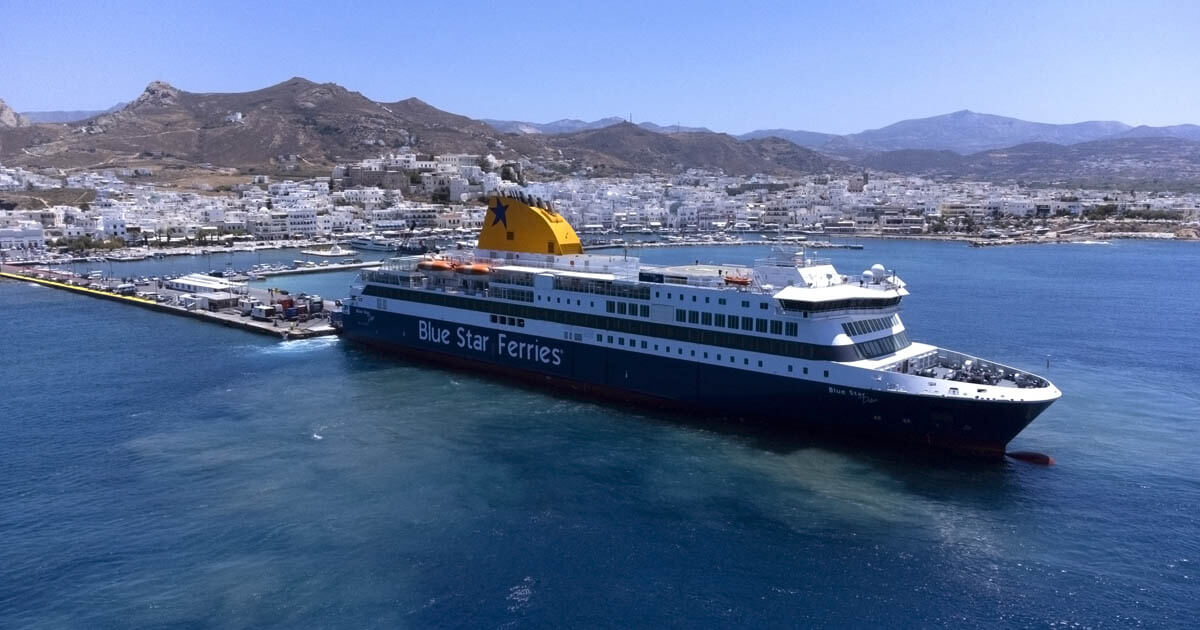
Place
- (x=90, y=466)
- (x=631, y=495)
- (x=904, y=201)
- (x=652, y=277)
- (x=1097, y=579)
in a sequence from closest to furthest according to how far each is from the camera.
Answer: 1. (x=1097, y=579)
2. (x=631, y=495)
3. (x=90, y=466)
4. (x=652, y=277)
5. (x=904, y=201)

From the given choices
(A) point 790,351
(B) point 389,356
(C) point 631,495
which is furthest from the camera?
(B) point 389,356

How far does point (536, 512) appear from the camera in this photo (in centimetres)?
1741

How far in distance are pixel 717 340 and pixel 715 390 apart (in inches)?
60.4

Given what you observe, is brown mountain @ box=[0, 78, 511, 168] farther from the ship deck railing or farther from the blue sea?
the ship deck railing

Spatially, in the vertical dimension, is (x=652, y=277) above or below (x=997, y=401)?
above

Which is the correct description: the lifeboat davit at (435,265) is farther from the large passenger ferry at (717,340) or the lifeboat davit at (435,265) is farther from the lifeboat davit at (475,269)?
the lifeboat davit at (475,269)

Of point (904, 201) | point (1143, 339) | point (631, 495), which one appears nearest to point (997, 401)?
point (631, 495)

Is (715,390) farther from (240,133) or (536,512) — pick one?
(240,133)

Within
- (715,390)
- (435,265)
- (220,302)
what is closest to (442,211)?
(220,302)

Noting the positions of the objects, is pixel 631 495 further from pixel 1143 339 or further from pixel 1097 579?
pixel 1143 339

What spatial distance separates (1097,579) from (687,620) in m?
8.07

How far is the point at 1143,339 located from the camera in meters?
35.1

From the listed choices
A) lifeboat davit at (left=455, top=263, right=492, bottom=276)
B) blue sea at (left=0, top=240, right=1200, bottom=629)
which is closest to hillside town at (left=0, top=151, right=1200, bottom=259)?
lifeboat davit at (left=455, top=263, right=492, bottom=276)

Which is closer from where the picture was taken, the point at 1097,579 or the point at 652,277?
the point at 1097,579
